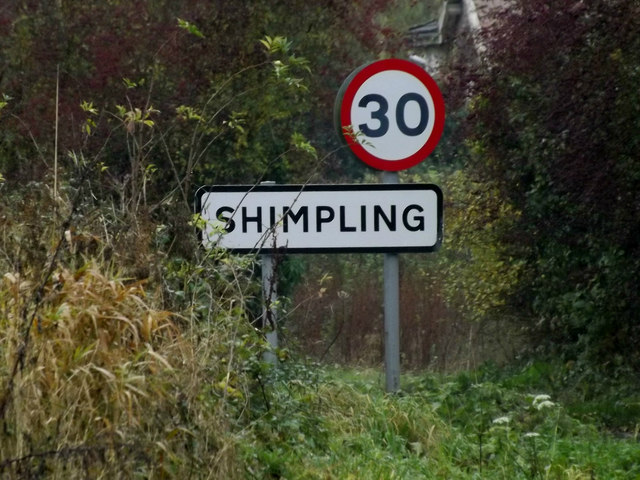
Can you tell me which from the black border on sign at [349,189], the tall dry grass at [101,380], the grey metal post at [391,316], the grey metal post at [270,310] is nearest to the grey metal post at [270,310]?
the grey metal post at [270,310]

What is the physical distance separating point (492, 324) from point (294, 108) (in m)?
3.45

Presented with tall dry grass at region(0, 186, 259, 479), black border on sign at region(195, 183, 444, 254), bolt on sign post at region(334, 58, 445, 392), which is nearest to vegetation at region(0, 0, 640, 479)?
tall dry grass at region(0, 186, 259, 479)

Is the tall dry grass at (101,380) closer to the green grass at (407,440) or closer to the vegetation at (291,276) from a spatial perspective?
the vegetation at (291,276)

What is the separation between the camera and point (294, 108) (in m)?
16.7

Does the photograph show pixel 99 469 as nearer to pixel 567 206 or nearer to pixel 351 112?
pixel 351 112

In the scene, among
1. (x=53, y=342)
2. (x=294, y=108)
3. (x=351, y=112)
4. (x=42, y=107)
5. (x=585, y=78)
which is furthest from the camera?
(x=294, y=108)

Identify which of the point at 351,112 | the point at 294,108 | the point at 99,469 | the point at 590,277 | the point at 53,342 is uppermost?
the point at 294,108

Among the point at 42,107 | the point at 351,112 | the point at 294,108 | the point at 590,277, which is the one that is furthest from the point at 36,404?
the point at 294,108

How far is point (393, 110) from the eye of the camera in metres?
8.37

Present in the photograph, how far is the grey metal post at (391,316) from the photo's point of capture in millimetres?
8258

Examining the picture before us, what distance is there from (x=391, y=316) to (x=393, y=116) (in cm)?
117

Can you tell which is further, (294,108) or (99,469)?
(294,108)

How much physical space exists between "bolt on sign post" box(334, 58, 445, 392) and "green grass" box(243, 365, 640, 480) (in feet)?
Answer: 2.32

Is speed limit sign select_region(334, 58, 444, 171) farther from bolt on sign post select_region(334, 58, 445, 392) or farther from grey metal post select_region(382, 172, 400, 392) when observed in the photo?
grey metal post select_region(382, 172, 400, 392)
